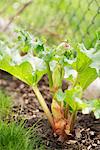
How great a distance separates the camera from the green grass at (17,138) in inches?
80.0

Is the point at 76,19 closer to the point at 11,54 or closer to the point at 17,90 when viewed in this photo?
the point at 17,90

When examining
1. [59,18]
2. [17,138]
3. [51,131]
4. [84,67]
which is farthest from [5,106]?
A: [59,18]

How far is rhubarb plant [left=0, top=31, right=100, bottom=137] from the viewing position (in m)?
2.06

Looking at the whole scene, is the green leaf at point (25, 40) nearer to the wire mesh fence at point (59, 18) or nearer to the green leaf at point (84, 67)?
the green leaf at point (84, 67)

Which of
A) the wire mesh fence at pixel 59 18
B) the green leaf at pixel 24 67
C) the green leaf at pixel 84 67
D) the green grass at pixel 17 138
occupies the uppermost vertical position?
the wire mesh fence at pixel 59 18

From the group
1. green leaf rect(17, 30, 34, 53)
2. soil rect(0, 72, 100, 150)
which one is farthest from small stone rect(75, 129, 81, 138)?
green leaf rect(17, 30, 34, 53)

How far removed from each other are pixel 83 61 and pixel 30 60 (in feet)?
0.93

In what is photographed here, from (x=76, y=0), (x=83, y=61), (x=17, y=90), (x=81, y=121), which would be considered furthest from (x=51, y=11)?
(x=83, y=61)

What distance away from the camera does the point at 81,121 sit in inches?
97.1

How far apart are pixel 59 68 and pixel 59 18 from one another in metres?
1.88

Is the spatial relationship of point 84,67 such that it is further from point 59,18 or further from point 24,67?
point 59,18

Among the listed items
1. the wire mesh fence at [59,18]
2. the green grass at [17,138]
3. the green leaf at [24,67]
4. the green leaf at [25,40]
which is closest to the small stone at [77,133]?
the green grass at [17,138]

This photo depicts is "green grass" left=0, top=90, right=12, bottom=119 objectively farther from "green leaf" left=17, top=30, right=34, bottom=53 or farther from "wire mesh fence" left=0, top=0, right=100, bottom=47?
"wire mesh fence" left=0, top=0, right=100, bottom=47

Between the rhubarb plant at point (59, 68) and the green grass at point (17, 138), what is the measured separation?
14 centimetres
